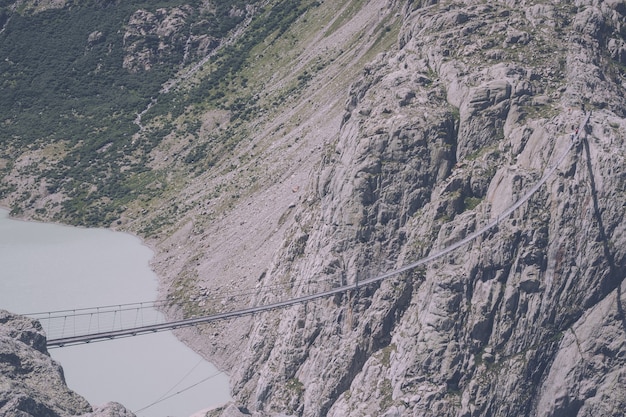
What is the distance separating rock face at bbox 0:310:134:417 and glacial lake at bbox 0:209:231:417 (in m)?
24.0

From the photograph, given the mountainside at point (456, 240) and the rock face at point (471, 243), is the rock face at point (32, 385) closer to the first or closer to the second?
the mountainside at point (456, 240)

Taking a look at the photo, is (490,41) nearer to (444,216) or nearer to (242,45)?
(444,216)

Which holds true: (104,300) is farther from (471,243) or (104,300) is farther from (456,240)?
(471,243)

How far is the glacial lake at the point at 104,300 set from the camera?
52562 millimetres

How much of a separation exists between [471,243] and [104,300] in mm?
34650

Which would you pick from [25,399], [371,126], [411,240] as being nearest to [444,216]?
[411,240]

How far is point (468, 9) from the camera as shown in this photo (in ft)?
165

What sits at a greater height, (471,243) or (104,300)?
(104,300)

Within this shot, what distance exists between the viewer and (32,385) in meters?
24.5

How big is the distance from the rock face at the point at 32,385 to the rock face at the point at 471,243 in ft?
59.2

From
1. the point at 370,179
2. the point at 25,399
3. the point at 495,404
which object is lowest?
the point at 495,404

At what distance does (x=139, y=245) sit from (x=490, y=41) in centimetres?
4324

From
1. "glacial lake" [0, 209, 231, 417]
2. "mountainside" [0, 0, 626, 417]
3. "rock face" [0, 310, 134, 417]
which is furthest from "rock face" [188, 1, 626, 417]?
"rock face" [0, 310, 134, 417]

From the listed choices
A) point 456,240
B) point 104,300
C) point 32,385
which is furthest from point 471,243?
point 104,300
